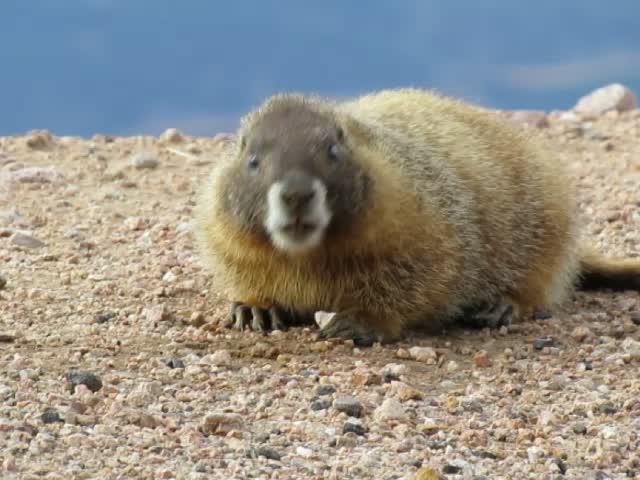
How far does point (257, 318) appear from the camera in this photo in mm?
7473

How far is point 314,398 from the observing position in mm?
6145

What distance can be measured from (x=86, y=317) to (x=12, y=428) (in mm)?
2292

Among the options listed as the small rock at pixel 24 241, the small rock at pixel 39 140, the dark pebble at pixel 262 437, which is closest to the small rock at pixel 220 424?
the dark pebble at pixel 262 437

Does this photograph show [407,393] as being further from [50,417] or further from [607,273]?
[607,273]

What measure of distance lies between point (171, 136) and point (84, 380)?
7.57 metres

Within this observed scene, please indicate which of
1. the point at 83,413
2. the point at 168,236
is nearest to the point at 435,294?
the point at 83,413

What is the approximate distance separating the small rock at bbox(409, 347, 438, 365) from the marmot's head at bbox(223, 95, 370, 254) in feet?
2.68

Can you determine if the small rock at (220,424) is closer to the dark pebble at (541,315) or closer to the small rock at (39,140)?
the dark pebble at (541,315)

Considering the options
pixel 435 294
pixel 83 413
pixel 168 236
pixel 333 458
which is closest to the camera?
pixel 333 458

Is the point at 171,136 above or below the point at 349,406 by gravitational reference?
above

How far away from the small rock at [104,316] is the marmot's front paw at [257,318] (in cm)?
72

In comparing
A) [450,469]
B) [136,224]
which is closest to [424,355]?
[450,469]

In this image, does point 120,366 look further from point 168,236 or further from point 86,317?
point 168,236

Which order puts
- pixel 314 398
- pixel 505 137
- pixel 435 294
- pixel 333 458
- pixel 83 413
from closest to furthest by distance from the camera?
pixel 333 458 < pixel 83 413 < pixel 314 398 < pixel 435 294 < pixel 505 137
